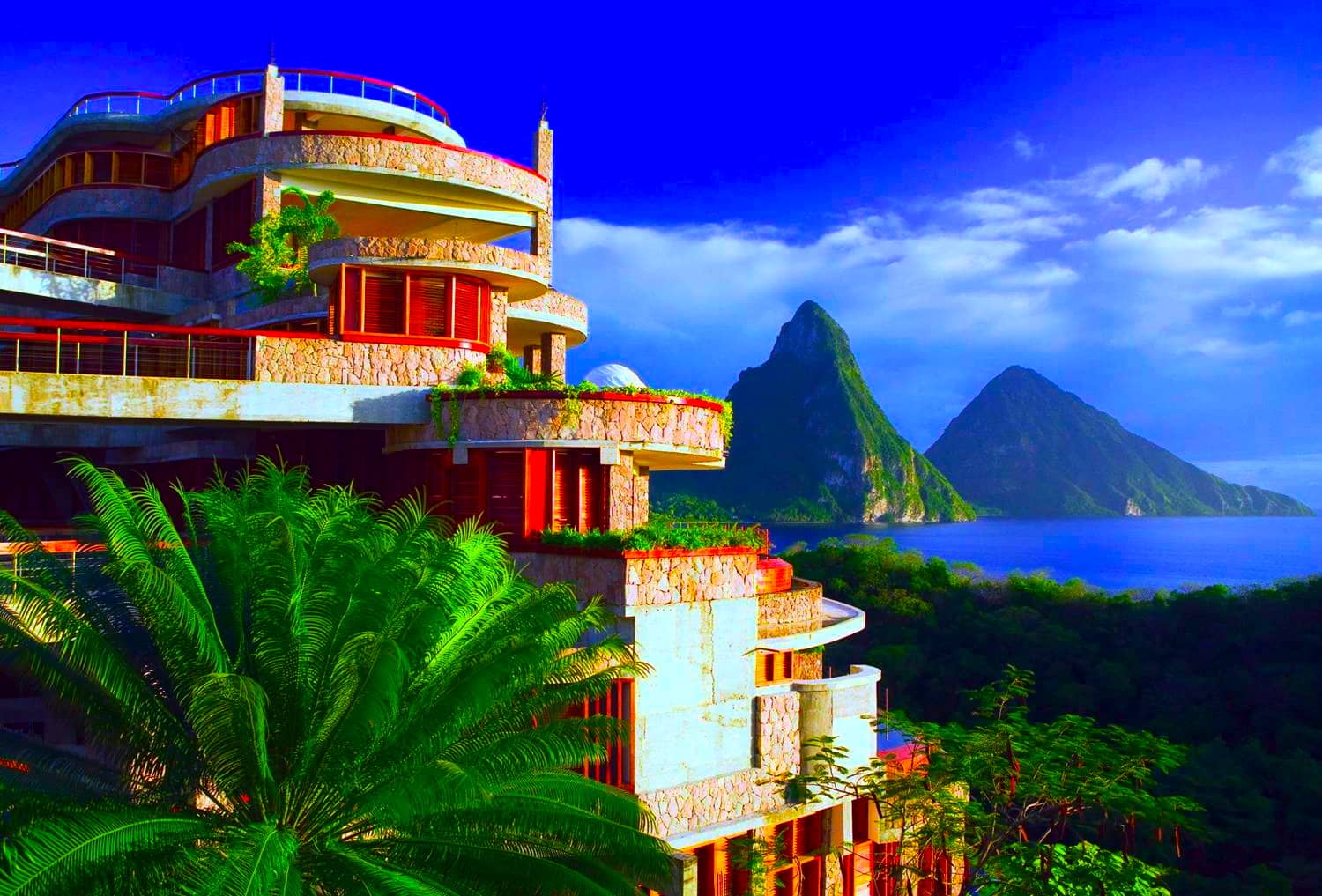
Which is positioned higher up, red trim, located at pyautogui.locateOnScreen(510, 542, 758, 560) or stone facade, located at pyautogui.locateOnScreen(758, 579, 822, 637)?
red trim, located at pyautogui.locateOnScreen(510, 542, 758, 560)

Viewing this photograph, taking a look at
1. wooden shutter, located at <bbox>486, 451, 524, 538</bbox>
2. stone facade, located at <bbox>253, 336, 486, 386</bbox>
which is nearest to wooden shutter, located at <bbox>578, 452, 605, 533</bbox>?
wooden shutter, located at <bbox>486, 451, 524, 538</bbox>

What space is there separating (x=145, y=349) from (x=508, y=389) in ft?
29.5

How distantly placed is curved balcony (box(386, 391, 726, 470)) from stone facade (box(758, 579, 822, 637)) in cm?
382

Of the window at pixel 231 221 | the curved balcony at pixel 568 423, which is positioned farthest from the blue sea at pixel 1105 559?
the curved balcony at pixel 568 423

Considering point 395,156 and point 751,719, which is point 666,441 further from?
point 395,156

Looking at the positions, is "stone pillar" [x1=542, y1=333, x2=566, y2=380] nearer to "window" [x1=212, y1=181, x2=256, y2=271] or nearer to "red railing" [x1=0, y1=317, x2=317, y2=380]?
"red railing" [x1=0, y1=317, x2=317, y2=380]

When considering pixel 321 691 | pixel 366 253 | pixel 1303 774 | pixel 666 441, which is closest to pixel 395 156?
pixel 366 253

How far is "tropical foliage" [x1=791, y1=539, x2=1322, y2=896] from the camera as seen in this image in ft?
135

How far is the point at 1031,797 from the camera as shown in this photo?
50.1 feet

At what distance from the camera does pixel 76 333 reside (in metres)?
22.5

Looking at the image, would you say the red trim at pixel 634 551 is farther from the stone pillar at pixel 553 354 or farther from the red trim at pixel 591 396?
the stone pillar at pixel 553 354

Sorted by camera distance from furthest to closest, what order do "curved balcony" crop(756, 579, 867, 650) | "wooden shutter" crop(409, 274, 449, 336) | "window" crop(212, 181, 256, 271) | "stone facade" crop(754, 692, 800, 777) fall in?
"window" crop(212, 181, 256, 271), "wooden shutter" crop(409, 274, 449, 336), "curved balcony" crop(756, 579, 867, 650), "stone facade" crop(754, 692, 800, 777)

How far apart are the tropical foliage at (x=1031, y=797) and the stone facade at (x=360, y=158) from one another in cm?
1892

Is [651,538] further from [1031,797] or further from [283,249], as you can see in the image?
[283,249]
